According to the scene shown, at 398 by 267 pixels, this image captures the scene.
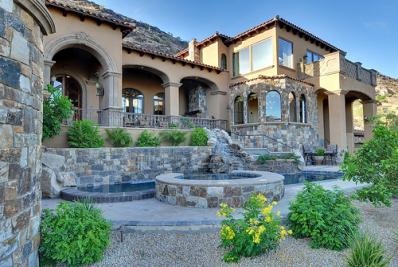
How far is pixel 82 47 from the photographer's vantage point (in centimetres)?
1283

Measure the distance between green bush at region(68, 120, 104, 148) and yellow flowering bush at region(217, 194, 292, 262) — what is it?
7802mm

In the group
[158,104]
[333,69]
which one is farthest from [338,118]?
[158,104]

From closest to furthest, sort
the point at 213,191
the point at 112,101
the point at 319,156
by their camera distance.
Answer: the point at 213,191 → the point at 112,101 → the point at 319,156

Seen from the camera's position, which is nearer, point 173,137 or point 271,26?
point 173,137

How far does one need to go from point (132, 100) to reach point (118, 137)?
286 inches

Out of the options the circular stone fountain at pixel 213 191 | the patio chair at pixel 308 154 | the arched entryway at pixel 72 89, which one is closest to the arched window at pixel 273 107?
the patio chair at pixel 308 154

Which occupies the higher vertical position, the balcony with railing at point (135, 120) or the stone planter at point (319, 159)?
the balcony with railing at point (135, 120)

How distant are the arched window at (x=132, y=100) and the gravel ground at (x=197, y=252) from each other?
46.1 feet

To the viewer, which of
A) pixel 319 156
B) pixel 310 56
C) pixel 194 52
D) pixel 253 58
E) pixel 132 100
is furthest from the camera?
pixel 194 52

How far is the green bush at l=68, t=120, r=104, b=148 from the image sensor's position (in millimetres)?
10148

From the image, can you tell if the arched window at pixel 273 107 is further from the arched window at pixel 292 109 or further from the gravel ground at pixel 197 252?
the gravel ground at pixel 197 252

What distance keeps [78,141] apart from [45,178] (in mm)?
2478

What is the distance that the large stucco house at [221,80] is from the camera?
13.3 meters

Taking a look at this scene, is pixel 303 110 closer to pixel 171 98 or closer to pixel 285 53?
pixel 285 53
